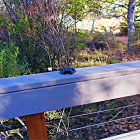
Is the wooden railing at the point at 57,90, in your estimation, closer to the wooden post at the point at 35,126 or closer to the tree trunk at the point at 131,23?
the wooden post at the point at 35,126

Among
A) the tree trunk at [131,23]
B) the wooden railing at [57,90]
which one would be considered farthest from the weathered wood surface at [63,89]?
the tree trunk at [131,23]

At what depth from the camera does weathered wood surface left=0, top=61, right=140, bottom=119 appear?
0.68 metres

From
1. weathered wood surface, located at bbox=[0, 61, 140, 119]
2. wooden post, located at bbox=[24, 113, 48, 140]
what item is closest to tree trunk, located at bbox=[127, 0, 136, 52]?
weathered wood surface, located at bbox=[0, 61, 140, 119]

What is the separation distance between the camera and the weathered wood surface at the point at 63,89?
0.68 meters

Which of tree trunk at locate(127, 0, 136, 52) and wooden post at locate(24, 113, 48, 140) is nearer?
wooden post at locate(24, 113, 48, 140)

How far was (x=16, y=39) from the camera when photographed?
3424 millimetres

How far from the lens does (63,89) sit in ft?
2.38

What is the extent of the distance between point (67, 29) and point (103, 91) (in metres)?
2.96

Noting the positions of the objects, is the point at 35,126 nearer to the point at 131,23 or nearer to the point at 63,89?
the point at 63,89

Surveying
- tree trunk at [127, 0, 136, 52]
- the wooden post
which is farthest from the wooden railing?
tree trunk at [127, 0, 136, 52]

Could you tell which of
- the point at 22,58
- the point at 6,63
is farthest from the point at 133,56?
the point at 6,63

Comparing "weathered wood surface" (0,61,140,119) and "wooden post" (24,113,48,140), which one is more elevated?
"weathered wood surface" (0,61,140,119)

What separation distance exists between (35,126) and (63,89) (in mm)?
210

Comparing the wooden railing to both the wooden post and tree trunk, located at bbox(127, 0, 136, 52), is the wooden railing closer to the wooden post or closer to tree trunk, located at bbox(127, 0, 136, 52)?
the wooden post
